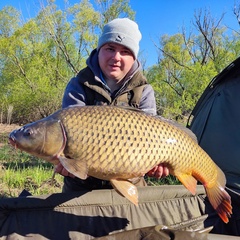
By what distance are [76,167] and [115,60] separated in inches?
22.8

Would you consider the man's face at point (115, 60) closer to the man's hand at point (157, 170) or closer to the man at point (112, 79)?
the man at point (112, 79)

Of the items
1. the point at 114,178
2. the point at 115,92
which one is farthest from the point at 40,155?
the point at 115,92

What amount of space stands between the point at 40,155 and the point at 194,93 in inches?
375

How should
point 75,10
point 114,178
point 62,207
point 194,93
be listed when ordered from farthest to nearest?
point 75,10 → point 194,93 → point 62,207 → point 114,178

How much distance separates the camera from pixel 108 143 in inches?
48.1

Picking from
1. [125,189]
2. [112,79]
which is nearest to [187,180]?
[125,189]

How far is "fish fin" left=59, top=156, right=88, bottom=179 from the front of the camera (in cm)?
119

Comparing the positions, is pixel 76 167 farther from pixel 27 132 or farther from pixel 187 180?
pixel 187 180

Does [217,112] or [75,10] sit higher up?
[75,10]

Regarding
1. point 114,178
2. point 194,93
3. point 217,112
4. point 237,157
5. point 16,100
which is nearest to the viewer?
point 114,178

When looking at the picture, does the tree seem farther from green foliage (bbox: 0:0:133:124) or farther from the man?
the man

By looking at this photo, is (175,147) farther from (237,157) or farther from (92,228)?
(237,157)

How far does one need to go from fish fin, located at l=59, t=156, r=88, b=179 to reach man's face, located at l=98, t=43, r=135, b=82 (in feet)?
1.78

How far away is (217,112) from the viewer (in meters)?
2.26
